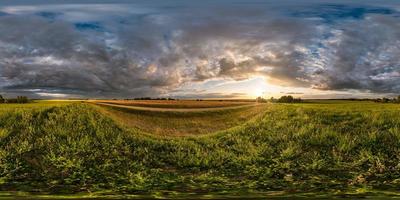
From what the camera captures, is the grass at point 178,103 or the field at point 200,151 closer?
the field at point 200,151

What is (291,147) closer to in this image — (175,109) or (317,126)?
(317,126)

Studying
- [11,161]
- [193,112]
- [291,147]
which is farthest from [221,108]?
[11,161]

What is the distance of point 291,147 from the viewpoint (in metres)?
14.7

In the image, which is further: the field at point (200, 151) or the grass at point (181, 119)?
the grass at point (181, 119)

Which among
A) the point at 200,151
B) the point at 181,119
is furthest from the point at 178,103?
the point at 200,151

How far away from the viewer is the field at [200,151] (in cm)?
1061

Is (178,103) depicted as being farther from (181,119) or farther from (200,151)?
(200,151)

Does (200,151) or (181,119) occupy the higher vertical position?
(181,119)

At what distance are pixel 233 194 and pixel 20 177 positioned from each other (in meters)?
5.23

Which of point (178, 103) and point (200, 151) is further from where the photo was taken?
point (178, 103)

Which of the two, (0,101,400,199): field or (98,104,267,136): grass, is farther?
(98,104,267,136): grass

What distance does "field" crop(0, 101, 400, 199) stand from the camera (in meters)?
10.6

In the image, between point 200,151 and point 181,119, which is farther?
point 181,119

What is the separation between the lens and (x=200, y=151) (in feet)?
47.6
